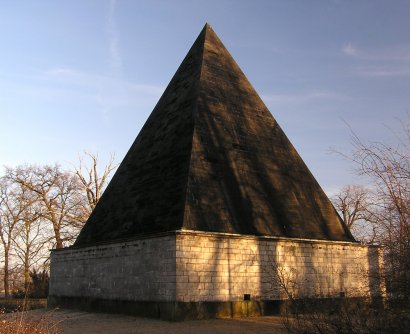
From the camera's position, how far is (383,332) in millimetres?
6668

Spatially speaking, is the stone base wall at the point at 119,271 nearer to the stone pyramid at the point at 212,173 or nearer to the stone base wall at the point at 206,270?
the stone base wall at the point at 206,270

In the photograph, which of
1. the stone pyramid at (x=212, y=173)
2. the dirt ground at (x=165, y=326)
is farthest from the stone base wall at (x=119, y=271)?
the dirt ground at (x=165, y=326)

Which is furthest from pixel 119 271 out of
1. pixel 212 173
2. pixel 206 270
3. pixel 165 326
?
pixel 212 173

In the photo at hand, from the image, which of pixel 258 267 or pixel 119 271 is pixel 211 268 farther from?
pixel 119 271

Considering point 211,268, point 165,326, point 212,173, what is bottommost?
point 165,326

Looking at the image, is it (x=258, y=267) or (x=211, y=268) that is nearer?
(x=211, y=268)

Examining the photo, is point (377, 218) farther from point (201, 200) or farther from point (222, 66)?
point (222, 66)

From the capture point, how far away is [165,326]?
12430mm

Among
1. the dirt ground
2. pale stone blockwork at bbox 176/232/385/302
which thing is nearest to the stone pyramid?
pale stone blockwork at bbox 176/232/385/302

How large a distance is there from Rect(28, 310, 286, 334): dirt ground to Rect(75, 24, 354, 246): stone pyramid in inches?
118

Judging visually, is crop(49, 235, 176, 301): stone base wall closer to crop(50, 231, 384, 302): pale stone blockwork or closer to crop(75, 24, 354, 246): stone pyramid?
crop(50, 231, 384, 302): pale stone blockwork

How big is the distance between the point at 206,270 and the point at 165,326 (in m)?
2.63

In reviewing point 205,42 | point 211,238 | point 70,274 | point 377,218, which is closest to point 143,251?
point 211,238

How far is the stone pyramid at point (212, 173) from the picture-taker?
1589cm
